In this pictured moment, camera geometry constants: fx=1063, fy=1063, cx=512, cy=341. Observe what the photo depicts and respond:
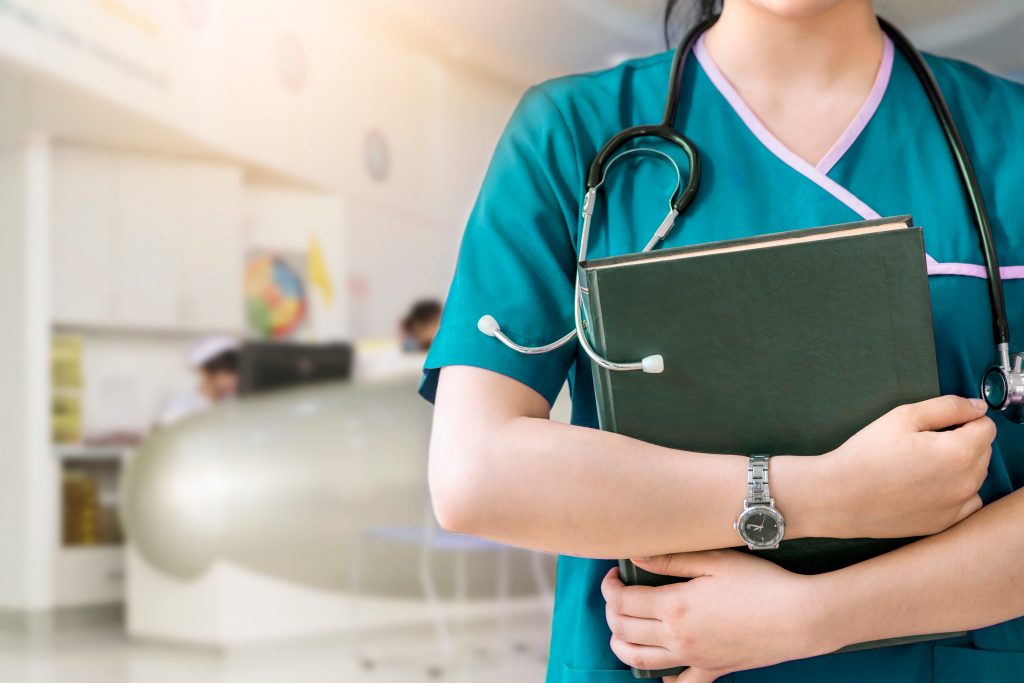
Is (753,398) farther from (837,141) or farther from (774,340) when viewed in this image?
(837,141)

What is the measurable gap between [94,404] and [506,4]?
10.1ft

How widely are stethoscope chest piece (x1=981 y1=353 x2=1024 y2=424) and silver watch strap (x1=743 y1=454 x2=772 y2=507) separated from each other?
152 millimetres

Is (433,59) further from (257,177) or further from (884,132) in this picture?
(884,132)

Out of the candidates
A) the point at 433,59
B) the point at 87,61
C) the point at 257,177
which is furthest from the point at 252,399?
the point at 433,59

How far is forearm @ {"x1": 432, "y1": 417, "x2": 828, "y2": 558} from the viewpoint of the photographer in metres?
0.50

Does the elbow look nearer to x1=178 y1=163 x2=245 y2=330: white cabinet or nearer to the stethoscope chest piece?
the stethoscope chest piece

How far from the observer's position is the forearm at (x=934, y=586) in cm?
51

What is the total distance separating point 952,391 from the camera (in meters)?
0.59

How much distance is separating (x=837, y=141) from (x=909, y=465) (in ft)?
0.75

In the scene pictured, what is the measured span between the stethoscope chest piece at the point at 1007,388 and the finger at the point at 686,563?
0.17m

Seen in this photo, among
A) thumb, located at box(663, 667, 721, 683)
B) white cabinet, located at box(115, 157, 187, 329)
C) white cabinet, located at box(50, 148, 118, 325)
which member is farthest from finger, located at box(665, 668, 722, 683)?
white cabinet, located at box(115, 157, 187, 329)

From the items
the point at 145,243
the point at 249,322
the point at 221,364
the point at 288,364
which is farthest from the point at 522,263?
the point at 249,322

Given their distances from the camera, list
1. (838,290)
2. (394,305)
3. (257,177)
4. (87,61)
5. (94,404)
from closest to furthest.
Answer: (838,290), (87,61), (94,404), (257,177), (394,305)

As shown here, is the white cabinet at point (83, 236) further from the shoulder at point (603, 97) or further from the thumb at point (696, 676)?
the thumb at point (696, 676)
